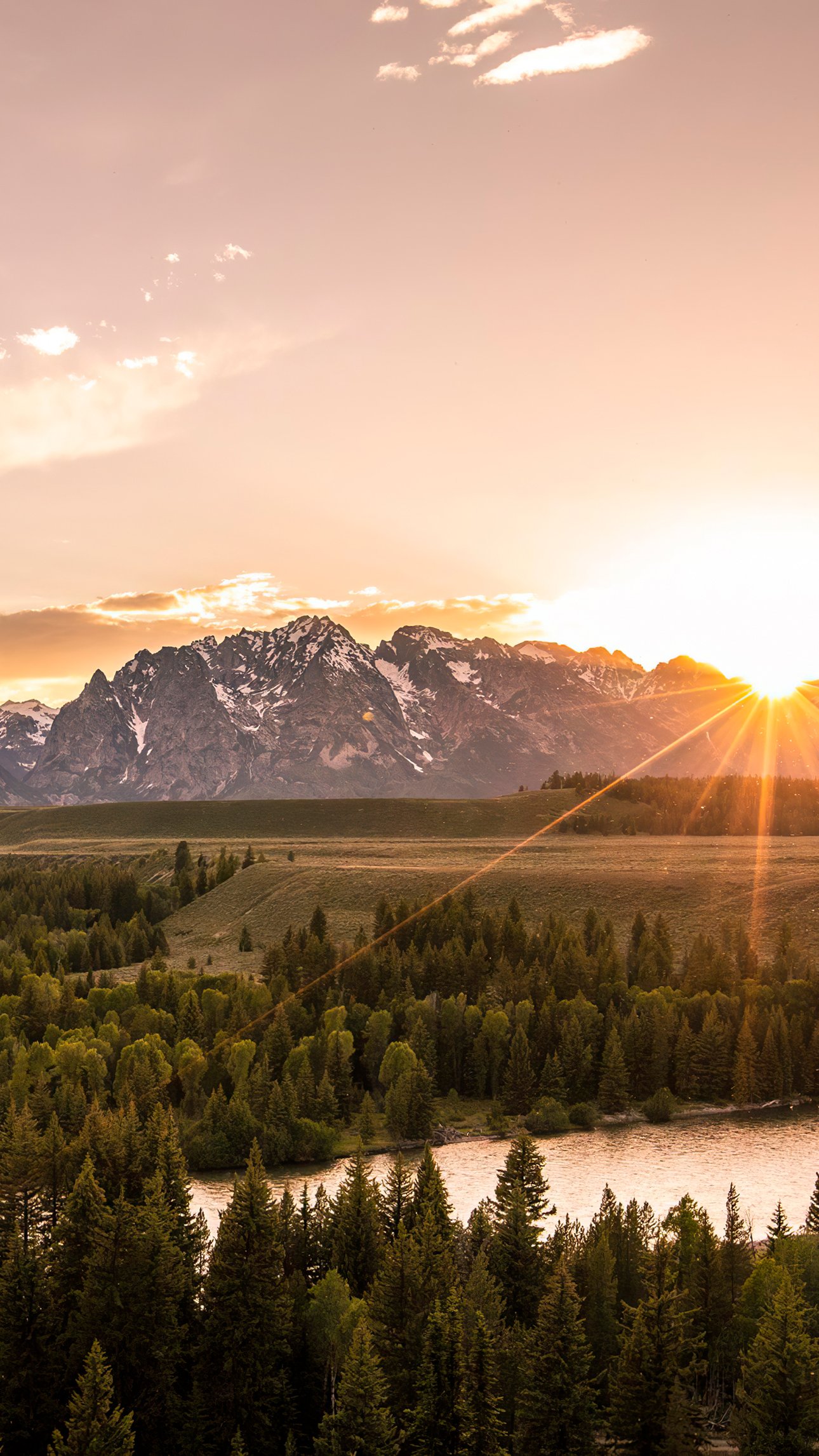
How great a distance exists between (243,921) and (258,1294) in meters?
134

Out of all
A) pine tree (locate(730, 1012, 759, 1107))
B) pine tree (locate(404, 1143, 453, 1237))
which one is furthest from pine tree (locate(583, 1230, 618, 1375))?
pine tree (locate(730, 1012, 759, 1107))

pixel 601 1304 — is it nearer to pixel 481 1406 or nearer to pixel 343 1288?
pixel 343 1288

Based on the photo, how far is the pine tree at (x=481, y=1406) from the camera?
40.5 m

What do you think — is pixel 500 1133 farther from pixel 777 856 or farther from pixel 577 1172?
pixel 777 856

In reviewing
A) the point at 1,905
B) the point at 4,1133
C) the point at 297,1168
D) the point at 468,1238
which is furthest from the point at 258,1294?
the point at 1,905

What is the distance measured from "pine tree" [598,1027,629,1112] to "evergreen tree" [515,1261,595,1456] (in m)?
57.8

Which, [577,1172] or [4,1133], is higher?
[4,1133]

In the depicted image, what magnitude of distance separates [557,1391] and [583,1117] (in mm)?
55611

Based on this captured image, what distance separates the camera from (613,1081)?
10131 centimetres

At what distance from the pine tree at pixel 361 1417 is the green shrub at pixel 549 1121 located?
180 feet

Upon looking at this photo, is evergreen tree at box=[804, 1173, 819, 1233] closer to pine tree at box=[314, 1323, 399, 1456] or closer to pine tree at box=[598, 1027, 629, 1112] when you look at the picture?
pine tree at box=[314, 1323, 399, 1456]

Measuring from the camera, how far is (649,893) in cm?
16738

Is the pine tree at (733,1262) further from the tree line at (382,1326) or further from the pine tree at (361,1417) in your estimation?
the pine tree at (361,1417)

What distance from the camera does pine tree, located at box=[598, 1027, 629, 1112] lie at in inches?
3974
